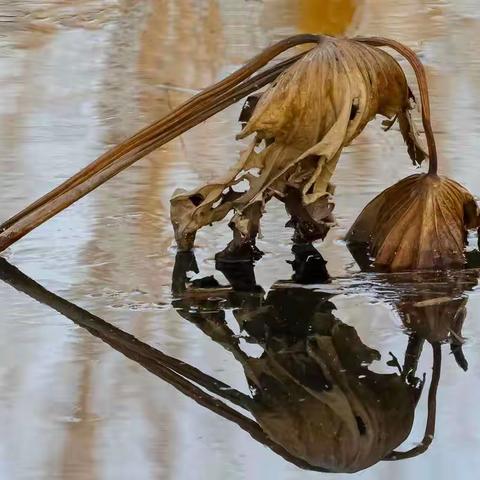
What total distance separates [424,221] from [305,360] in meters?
0.54

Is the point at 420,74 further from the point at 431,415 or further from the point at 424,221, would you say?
the point at 431,415

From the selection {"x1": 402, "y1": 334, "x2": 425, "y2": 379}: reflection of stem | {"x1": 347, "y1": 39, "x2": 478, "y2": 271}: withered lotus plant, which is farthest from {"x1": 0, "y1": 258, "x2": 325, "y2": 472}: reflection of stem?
{"x1": 347, "y1": 39, "x2": 478, "y2": 271}: withered lotus plant

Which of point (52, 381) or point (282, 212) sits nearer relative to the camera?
point (52, 381)

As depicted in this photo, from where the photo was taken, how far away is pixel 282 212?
2.87m

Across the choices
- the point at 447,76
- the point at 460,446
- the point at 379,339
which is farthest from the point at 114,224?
the point at 447,76

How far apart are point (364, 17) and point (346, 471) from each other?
12.1ft

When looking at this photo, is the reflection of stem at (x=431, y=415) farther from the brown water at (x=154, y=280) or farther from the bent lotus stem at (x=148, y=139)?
the bent lotus stem at (x=148, y=139)

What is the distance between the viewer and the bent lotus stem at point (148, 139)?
8.34 feet

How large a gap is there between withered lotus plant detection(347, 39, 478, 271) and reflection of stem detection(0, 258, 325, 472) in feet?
1.88

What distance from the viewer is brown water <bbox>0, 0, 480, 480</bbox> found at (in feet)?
5.73

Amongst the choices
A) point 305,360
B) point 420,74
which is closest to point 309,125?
point 420,74

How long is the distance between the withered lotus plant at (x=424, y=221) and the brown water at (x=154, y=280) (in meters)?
0.07

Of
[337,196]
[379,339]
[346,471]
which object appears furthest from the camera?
[337,196]

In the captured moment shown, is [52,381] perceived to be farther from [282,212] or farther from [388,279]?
[282,212]
